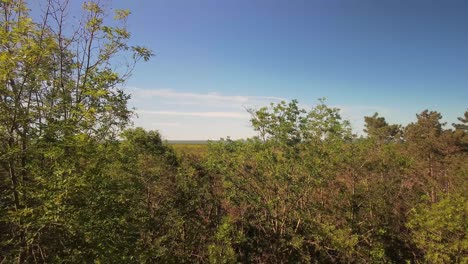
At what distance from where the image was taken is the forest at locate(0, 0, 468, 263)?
8219mm

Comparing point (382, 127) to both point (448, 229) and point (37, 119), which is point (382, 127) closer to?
point (448, 229)

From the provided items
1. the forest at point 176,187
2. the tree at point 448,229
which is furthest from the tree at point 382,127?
the tree at point 448,229

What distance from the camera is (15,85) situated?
26.9 ft

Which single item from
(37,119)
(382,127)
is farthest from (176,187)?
(382,127)

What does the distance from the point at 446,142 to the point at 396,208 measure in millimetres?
25297

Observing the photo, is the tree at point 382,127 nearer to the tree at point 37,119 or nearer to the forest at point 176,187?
the forest at point 176,187

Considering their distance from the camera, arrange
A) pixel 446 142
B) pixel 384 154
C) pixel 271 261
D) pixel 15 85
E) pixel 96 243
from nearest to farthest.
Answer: pixel 15 85, pixel 96 243, pixel 271 261, pixel 384 154, pixel 446 142

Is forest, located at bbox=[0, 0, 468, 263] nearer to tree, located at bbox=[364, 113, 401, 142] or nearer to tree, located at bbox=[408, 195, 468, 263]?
tree, located at bbox=[408, 195, 468, 263]

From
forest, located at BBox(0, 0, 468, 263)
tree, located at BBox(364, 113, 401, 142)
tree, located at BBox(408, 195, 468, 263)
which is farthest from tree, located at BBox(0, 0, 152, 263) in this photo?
tree, located at BBox(364, 113, 401, 142)

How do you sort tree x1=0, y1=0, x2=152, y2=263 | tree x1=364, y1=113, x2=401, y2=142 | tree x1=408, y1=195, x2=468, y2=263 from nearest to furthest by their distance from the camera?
1. tree x1=0, y1=0, x2=152, y2=263
2. tree x1=408, y1=195, x2=468, y2=263
3. tree x1=364, y1=113, x2=401, y2=142

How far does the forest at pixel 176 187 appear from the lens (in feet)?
27.0

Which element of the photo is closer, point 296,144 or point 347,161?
point 296,144

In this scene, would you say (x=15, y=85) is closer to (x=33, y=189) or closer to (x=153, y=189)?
(x=33, y=189)

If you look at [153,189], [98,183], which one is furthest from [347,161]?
[98,183]
